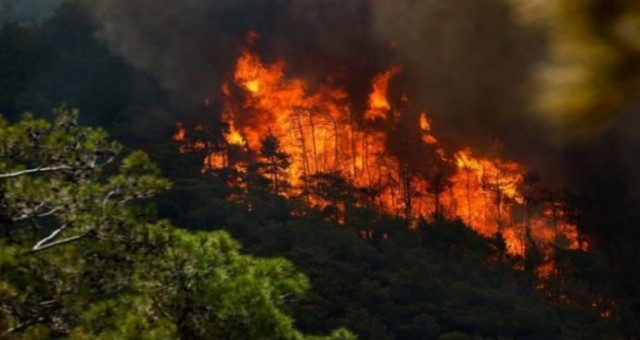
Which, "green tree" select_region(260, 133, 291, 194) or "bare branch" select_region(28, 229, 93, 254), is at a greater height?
"green tree" select_region(260, 133, 291, 194)

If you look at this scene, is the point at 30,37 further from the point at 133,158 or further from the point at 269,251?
→ the point at 133,158

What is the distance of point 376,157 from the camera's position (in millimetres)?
39062

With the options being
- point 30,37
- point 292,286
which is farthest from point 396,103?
point 292,286

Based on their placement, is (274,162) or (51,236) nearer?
(51,236)

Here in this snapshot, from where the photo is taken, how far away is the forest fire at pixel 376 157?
3391cm

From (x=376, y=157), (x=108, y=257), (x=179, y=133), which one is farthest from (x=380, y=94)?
(x=108, y=257)

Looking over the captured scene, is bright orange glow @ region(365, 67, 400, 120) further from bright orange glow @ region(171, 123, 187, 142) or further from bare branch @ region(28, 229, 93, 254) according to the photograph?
bare branch @ region(28, 229, 93, 254)

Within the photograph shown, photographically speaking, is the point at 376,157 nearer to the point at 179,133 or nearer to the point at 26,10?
the point at 179,133

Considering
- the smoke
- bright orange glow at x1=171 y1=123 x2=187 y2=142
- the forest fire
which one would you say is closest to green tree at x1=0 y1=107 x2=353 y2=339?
the forest fire

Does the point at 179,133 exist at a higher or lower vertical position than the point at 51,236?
higher

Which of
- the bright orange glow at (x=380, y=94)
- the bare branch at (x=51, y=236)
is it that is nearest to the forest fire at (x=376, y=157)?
the bright orange glow at (x=380, y=94)

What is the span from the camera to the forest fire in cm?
3391

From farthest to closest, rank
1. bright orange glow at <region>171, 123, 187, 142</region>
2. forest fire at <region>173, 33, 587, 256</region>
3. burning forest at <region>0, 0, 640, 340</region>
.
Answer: bright orange glow at <region>171, 123, 187, 142</region> < forest fire at <region>173, 33, 587, 256</region> < burning forest at <region>0, 0, 640, 340</region>

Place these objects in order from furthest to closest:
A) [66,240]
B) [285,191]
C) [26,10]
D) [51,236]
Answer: [26,10]
[285,191]
[51,236]
[66,240]
